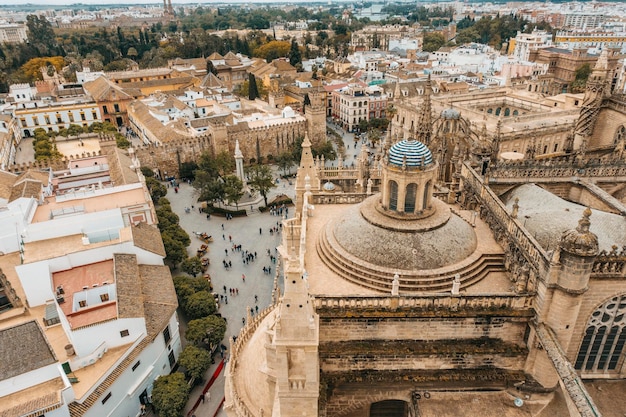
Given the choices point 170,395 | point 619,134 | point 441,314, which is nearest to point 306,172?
point 441,314

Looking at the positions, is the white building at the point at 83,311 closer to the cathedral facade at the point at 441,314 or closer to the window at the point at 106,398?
the window at the point at 106,398

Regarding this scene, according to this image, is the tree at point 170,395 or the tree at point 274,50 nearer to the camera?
the tree at point 170,395

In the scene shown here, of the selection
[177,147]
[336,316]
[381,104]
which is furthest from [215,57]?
[336,316]

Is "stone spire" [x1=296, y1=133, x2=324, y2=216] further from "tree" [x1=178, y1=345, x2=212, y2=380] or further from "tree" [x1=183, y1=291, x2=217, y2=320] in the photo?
"tree" [x1=178, y1=345, x2=212, y2=380]

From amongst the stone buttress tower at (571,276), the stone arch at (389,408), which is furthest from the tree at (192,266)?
the stone buttress tower at (571,276)

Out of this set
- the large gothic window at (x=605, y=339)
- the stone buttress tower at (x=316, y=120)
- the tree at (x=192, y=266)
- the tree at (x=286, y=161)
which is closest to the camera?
the large gothic window at (x=605, y=339)

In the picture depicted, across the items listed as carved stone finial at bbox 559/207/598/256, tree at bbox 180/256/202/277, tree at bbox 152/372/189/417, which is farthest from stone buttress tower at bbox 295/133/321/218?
carved stone finial at bbox 559/207/598/256

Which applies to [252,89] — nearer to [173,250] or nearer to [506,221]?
[173,250]

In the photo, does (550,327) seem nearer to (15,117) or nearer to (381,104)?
(381,104)
